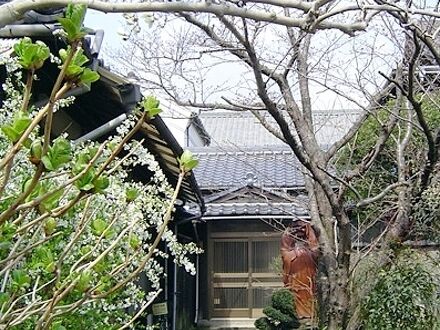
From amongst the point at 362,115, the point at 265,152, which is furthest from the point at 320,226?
the point at 265,152

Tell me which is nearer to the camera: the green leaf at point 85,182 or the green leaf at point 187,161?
the green leaf at point 85,182

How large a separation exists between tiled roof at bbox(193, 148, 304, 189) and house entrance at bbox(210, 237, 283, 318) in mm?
1195

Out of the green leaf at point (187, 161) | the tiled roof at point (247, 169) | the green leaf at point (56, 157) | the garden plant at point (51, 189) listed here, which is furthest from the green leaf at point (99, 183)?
the tiled roof at point (247, 169)

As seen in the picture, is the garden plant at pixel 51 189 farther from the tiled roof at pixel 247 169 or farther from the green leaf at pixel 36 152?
the tiled roof at pixel 247 169

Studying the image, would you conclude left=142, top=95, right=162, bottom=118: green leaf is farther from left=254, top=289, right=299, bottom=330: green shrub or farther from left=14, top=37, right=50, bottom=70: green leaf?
left=254, top=289, right=299, bottom=330: green shrub

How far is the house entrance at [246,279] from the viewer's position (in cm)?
1296

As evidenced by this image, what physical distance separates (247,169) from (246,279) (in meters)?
2.56

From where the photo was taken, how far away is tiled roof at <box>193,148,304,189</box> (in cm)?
1316

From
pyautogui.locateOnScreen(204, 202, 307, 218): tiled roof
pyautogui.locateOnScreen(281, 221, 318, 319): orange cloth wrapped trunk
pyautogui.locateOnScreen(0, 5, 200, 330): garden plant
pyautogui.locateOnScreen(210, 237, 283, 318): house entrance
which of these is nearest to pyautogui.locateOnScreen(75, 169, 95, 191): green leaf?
pyautogui.locateOnScreen(0, 5, 200, 330): garden plant

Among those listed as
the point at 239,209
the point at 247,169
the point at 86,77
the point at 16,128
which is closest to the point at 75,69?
the point at 86,77

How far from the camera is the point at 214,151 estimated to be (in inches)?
615

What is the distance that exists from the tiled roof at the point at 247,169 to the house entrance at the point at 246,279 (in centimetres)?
120

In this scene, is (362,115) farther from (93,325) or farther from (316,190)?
(93,325)

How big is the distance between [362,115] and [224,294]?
6.74 m
